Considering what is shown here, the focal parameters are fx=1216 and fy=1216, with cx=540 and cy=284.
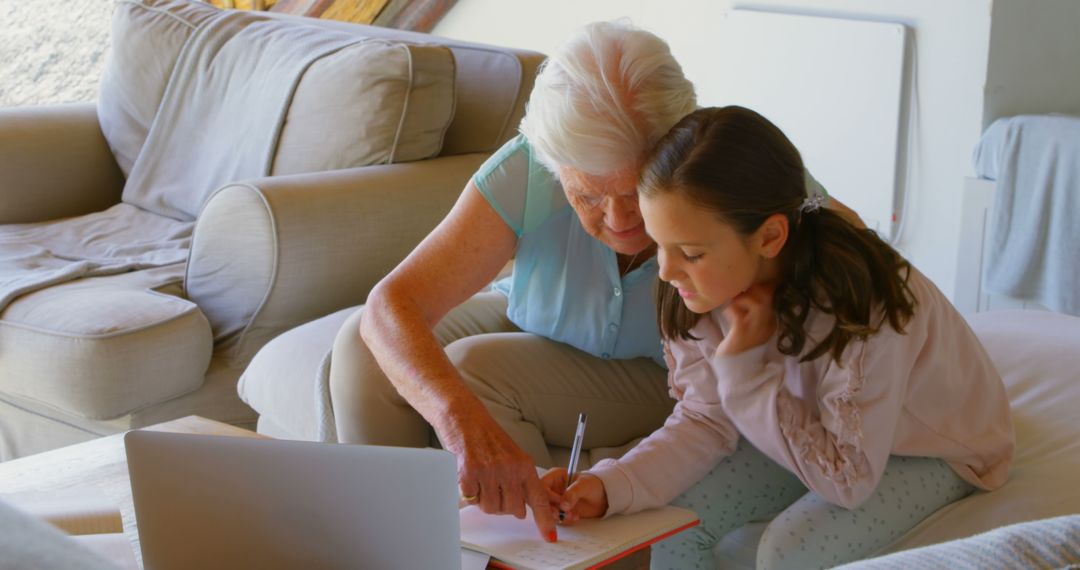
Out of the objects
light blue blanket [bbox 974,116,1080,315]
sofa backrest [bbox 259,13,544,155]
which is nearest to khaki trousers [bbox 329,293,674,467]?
sofa backrest [bbox 259,13,544,155]

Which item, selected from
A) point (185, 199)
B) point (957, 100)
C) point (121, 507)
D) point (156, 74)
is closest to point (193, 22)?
point (156, 74)

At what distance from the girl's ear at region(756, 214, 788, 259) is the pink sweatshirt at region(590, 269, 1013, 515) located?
0.10 meters

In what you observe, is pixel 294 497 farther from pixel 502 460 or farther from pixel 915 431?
pixel 915 431

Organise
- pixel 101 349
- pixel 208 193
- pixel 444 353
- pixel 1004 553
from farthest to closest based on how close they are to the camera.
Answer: pixel 208 193 < pixel 101 349 < pixel 444 353 < pixel 1004 553

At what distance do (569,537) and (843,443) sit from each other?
0.35 metres

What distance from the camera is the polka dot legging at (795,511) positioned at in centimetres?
137

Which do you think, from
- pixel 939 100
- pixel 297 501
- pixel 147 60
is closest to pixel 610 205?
pixel 297 501

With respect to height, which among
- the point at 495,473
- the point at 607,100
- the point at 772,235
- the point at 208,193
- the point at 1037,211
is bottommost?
the point at 1037,211

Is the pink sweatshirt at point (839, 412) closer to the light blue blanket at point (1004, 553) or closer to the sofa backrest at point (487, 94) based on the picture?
the light blue blanket at point (1004, 553)

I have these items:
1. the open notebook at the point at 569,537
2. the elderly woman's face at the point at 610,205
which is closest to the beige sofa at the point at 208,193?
the elderly woman's face at the point at 610,205

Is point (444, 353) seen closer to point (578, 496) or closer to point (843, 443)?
point (578, 496)

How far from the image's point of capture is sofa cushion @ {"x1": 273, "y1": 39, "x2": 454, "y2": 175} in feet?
7.84

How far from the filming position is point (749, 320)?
4.74 feet

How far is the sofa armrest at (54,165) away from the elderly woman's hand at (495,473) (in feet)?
5.69
